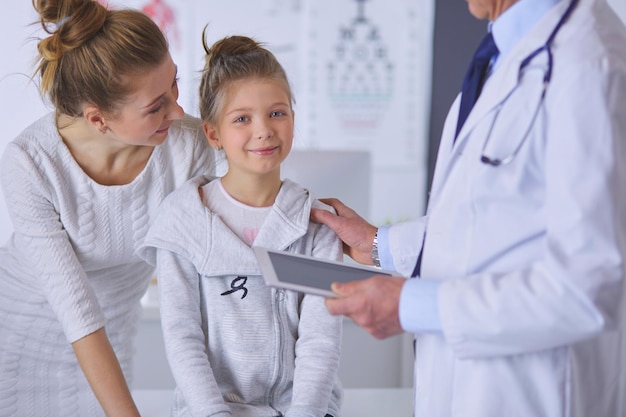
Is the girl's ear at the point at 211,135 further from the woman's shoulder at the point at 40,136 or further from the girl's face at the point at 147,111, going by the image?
the woman's shoulder at the point at 40,136

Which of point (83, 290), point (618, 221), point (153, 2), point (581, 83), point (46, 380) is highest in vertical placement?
point (153, 2)

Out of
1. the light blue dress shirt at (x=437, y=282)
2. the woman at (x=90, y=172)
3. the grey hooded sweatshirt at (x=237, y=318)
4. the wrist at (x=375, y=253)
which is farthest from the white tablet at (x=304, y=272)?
the woman at (x=90, y=172)

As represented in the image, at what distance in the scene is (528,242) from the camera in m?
1.13

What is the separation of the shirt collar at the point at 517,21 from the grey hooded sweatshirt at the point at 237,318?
1.75ft

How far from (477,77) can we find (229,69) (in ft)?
1.73

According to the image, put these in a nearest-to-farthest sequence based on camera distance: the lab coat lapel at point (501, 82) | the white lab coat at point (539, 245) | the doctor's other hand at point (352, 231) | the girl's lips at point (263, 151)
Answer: the white lab coat at point (539, 245)
the lab coat lapel at point (501, 82)
the girl's lips at point (263, 151)
the doctor's other hand at point (352, 231)

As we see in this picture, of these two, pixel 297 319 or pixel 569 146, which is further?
pixel 297 319

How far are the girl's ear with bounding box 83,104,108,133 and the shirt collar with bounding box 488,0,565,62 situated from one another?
30.6 inches

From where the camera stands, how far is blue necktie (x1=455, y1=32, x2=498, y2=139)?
4.10 feet

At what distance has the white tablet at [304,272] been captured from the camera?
115 cm

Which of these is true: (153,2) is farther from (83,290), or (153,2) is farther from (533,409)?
(533,409)

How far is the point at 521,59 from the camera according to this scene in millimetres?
1119

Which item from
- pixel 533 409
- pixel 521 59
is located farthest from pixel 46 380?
pixel 521 59

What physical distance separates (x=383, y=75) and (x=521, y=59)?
461cm
